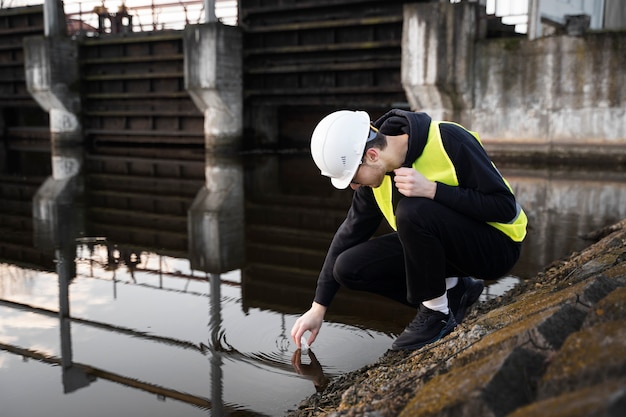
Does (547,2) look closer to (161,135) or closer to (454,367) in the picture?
(161,135)

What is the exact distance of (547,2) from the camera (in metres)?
9.26

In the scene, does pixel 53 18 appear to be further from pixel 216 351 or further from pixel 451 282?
pixel 451 282

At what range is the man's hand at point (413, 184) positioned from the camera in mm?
2002

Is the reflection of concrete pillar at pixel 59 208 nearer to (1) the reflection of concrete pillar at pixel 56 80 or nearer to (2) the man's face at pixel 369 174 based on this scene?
(2) the man's face at pixel 369 174

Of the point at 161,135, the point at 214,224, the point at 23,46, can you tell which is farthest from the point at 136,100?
the point at 214,224

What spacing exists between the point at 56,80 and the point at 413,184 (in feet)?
45.5

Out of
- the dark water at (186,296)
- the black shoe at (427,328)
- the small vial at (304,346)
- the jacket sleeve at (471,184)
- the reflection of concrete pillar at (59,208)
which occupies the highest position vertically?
the jacket sleeve at (471,184)

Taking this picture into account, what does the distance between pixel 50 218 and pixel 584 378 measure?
516cm

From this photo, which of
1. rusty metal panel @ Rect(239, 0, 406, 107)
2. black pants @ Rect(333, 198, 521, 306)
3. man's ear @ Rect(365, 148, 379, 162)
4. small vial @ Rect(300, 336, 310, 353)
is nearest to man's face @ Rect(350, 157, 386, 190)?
man's ear @ Rect(365, 148, 379, 162)

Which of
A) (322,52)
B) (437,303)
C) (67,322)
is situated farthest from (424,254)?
(322,52)

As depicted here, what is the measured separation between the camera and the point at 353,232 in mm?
2359

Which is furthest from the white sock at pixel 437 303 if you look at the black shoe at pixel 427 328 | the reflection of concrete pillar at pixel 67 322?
the reflection of concrete pillar at pixel 67 322

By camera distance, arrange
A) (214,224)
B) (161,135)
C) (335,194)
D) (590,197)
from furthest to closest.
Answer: (161,135) → (335,194) → (590,197) → (214,224)

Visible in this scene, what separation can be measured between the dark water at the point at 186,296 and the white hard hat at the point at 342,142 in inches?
27.0
